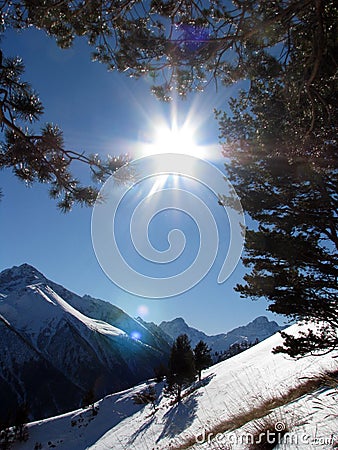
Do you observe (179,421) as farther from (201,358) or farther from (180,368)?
(201,358)

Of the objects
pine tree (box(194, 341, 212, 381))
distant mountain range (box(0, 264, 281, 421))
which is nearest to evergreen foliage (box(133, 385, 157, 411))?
pine tree (box(194, 341, 212, 381))

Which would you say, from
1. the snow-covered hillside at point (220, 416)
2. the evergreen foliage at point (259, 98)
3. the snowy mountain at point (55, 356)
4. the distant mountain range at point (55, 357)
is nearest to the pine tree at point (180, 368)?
the snow-covered hillside at point (220, 416)

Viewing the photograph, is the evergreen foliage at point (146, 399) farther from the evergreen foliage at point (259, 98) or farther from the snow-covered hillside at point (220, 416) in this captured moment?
the evergreen foliage at point (259, 98)

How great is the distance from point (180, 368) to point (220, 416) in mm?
21238

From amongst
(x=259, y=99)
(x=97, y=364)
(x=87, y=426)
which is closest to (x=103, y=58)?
(x=259, y=99)

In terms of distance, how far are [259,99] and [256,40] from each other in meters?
1.62

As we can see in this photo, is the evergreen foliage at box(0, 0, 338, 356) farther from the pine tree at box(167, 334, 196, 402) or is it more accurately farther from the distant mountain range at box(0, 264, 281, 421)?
the distant mountain range at box(0, 264, 281, 421)

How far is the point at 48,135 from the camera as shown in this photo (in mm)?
4371

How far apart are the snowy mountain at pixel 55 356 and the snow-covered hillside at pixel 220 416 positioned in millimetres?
92465

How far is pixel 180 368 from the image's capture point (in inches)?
1111

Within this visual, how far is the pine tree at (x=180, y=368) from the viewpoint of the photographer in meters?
27.5

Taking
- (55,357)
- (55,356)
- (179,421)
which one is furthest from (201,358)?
(55,357)

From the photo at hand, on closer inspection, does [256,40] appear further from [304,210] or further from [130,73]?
[304,210]

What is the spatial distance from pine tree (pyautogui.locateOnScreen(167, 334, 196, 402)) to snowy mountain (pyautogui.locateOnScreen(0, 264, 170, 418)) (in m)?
98.9
